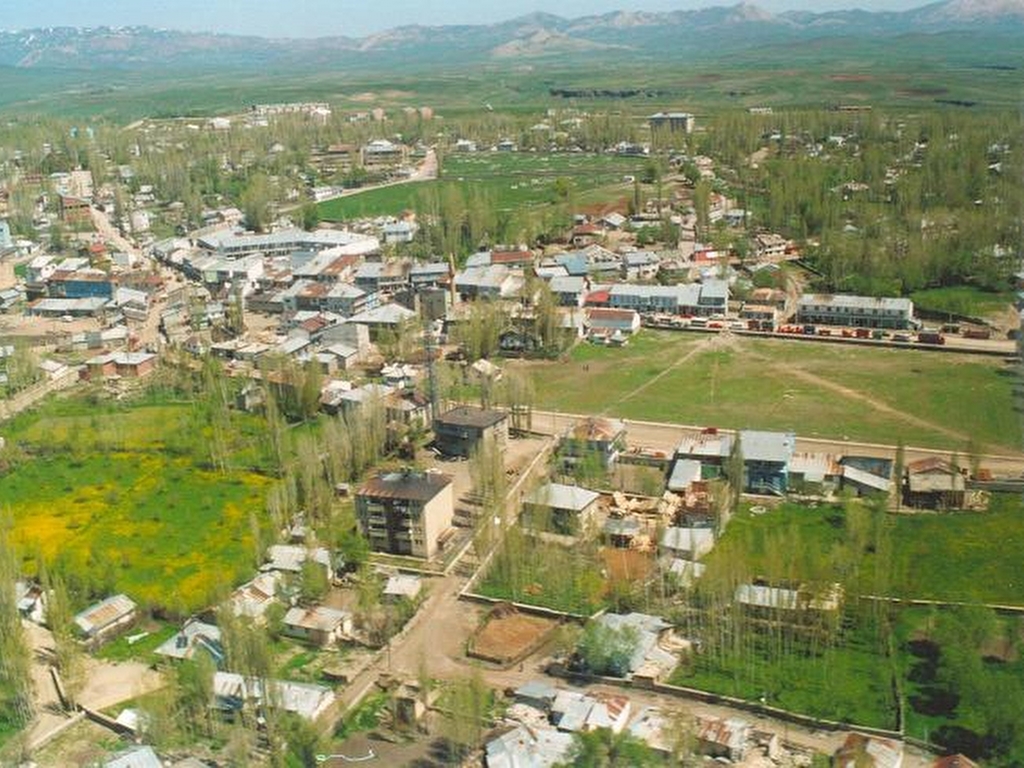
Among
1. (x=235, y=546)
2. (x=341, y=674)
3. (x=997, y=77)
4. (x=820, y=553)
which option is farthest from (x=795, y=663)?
(x=997, y=77)

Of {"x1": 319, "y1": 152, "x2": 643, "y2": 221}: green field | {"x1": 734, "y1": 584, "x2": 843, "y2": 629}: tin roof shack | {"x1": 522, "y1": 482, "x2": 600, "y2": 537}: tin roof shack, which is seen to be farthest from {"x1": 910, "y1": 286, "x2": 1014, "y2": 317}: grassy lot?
{"x1": 319, "y1": 152, "x2": 643, "y2": 221}: green field

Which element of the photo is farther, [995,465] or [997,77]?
[997,77]

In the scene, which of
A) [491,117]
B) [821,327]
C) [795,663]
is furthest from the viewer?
[491,117]

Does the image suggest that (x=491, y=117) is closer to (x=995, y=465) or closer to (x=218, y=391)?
(x=218, y=391)

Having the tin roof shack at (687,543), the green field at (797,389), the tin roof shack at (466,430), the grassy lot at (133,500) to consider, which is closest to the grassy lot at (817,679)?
the tin roof shack at (687,543)

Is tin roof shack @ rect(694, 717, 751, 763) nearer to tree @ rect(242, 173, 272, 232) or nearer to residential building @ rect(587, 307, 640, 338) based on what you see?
residential building @ rect(587, 307, 640, 338)

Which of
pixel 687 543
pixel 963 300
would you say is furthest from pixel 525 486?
pixel 963 300

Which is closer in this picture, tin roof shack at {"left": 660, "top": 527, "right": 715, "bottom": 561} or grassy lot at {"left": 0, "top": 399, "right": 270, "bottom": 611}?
tin roof shack at {"left": 660, "top": 527, "right": 715, "bottom": 561}

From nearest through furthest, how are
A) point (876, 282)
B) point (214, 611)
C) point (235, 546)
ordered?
point (214, 611)
point (235, 546)
point (876, 282)
